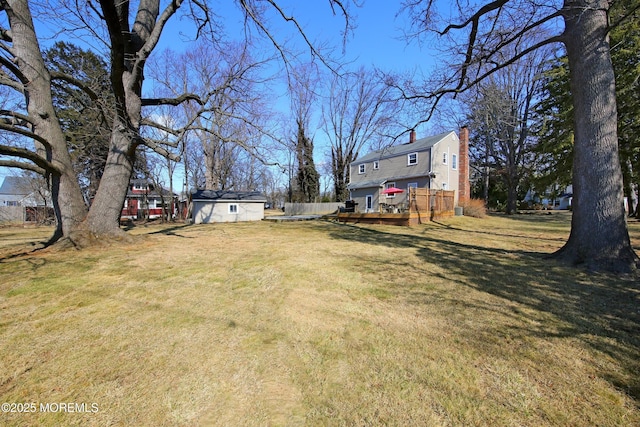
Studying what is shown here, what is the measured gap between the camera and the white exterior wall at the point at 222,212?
68.3 feet

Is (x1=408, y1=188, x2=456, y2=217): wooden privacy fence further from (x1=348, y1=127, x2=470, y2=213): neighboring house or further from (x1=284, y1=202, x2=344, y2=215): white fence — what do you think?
(x1=284, y1=202, x2=344, y2=215): white fence

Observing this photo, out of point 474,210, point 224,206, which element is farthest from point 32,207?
point 474,210

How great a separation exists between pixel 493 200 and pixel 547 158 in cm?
1787

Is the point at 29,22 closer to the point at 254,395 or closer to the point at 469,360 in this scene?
the point at 254,395

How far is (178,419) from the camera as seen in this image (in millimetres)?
1696

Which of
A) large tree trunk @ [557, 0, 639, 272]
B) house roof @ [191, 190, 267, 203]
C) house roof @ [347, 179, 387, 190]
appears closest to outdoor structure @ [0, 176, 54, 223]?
house roof @ [191, 190, 267, 203]

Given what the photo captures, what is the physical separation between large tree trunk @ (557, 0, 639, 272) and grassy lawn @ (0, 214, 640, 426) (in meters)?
0.75

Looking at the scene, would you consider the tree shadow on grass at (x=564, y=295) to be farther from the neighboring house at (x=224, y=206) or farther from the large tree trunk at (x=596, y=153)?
the neighboring house at (x=224, y=206)

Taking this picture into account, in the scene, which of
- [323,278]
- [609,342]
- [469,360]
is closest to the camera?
[469,360]

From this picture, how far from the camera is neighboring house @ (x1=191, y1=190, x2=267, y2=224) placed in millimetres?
20828

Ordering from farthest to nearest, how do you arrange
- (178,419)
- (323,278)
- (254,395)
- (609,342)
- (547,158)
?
(547,158) < (323,278) < (609,342) < (254,395) < (178,419)

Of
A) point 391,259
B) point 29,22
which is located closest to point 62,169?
point 29,22

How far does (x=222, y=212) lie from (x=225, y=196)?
1391mm

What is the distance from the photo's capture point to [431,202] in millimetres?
16047
